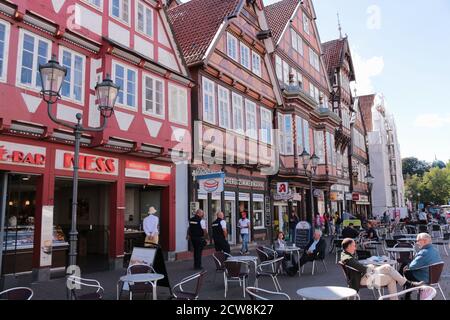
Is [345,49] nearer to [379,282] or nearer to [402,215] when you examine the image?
[402,215]

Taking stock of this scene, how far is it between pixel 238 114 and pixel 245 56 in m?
3.16

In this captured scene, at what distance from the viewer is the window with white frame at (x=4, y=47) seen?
31.9ft

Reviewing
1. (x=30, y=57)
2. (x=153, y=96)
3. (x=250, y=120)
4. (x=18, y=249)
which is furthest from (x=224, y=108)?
(x=18, y=249)

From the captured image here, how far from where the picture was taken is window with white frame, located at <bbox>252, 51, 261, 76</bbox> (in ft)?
69.1

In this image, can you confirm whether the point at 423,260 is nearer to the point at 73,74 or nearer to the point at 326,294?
the point at 326,294

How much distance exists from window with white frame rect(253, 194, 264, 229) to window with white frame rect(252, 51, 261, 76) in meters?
6.51

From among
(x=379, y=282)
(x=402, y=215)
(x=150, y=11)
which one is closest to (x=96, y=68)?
(x=150, y=11)

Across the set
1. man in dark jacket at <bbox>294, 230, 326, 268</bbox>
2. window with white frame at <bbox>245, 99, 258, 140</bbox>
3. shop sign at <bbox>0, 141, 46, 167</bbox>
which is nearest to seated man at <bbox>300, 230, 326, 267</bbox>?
man in dark jacket at <bbox>294, 230, 326, 268</bbox>

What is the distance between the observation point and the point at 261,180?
21.4 m

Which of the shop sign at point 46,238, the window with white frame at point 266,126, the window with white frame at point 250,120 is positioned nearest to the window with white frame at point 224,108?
the window with white frame at point 250,120

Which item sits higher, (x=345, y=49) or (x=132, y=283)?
(x=345, y=49)

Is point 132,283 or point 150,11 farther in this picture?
point 150,11

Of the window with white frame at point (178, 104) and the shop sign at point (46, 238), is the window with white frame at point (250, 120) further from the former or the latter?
the shop sign at point (46, 238)

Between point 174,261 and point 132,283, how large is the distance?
7.43 meters
